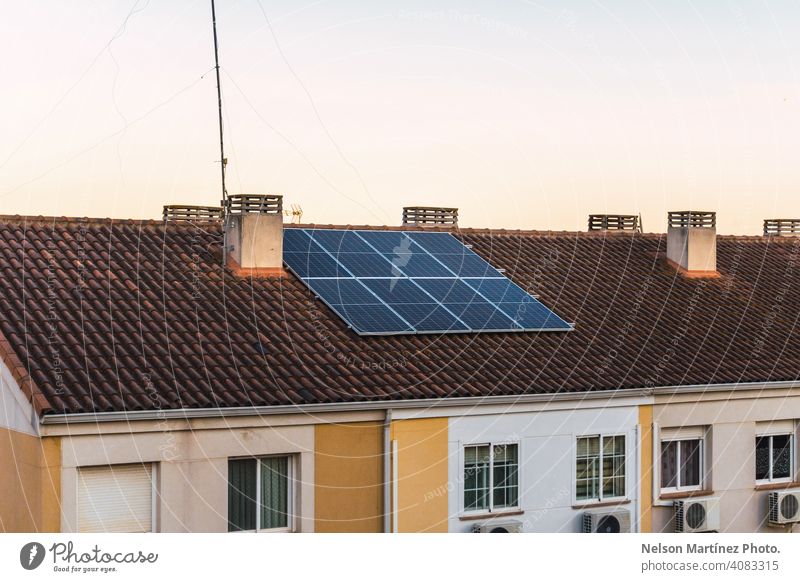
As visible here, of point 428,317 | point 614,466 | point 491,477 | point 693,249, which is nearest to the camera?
point 491,477

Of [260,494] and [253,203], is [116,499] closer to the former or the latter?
[260,494]

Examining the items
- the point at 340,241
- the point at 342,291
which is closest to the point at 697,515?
the point at 342,291

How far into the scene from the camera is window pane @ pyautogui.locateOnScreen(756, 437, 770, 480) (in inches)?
886

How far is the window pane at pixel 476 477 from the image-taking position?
19.2m

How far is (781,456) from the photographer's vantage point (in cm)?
2278

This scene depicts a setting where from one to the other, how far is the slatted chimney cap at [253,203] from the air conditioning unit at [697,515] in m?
8.66

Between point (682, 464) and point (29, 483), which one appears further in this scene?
point (682, 464)

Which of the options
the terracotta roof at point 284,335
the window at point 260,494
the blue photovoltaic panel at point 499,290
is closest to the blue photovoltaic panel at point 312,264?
the terracotta roof at point 284,335

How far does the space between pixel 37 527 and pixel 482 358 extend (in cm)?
762

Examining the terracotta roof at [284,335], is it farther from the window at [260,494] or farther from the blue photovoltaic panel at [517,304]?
the window at [260,494]

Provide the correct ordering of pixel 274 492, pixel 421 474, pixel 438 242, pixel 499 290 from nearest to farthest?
pixel 274 492, pixel 421 474, pixel 499 290, pixel 438 242

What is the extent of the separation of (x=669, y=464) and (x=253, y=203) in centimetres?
862
